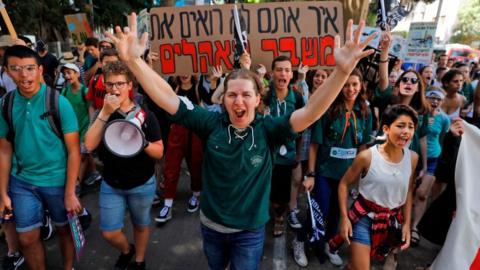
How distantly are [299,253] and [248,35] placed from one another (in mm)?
2467

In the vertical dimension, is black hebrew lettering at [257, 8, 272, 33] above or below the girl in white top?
above

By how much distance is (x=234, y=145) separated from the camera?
202cm

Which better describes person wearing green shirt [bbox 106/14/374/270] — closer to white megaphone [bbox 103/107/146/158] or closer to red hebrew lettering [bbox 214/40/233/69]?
white megaphone [bbox 103/107/146/158]

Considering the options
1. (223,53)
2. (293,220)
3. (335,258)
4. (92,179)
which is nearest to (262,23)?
(223,53)

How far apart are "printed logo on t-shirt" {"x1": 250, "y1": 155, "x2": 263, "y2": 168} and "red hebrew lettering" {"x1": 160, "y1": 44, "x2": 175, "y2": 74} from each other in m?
2.37

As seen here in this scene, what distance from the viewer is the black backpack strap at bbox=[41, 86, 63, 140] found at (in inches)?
98.2

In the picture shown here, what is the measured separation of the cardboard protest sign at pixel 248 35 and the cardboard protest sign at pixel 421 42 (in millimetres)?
3580

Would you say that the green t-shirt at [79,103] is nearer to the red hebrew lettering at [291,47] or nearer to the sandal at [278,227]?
the red hebrew lettering at [291,47]

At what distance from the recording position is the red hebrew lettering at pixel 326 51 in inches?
157

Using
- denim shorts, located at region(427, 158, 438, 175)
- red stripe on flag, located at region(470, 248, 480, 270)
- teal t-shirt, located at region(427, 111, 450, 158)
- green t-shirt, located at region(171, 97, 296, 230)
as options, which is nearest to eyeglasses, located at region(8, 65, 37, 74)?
green t-shirt, located at region(171, 97, 296, 230)

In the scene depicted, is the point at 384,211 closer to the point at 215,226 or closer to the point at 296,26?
the point at 215,226

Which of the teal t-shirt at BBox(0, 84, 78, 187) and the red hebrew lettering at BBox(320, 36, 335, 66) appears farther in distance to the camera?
the red hebrew lettering at BBox(320, 36, 335, 66)

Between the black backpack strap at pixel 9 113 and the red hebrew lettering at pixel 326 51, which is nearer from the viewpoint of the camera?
the black backpack strap at pixel 9 113

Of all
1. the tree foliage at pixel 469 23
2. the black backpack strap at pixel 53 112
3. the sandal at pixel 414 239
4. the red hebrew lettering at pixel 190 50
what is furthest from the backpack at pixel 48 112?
the tree foliage at pixel 469 23
